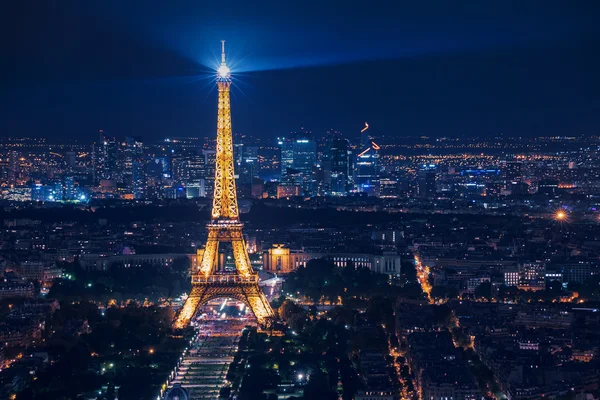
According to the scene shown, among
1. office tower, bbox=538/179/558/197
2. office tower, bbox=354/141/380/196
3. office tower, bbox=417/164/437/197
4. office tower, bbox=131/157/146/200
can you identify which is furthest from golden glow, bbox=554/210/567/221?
office tower, bbox=131/157/146/200

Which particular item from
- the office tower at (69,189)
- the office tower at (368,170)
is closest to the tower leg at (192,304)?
the office tower at (69,189)

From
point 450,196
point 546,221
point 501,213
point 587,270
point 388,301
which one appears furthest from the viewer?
point 450,196

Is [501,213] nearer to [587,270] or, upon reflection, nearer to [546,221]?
[546,221]

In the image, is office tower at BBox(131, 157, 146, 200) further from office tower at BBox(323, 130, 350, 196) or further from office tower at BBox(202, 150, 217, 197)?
office tower at BBox(323, 130, 350, 196)

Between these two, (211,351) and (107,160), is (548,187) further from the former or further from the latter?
(211,351)

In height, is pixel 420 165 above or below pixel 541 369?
above

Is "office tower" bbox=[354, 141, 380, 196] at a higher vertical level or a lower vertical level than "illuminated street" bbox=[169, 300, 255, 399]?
higher

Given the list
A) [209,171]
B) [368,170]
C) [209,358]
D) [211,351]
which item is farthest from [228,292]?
[368,170]

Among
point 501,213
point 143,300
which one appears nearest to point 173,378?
point 143,300

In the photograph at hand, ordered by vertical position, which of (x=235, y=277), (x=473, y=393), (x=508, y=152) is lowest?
(x=473, y=393)
